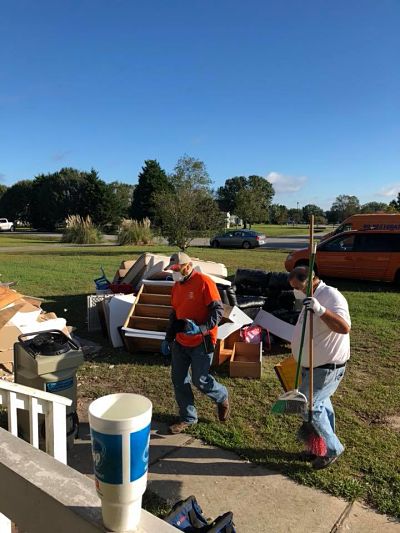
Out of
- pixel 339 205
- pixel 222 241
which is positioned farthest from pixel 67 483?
pixel 339 205

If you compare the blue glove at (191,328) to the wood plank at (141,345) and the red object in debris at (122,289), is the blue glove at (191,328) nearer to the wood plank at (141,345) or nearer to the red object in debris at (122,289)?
the wood plank at (141,345)

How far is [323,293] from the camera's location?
3502 mm

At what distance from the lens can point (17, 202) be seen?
75.6 meters

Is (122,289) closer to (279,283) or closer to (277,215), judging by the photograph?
(279,283)

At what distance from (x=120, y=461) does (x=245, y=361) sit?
5.20m

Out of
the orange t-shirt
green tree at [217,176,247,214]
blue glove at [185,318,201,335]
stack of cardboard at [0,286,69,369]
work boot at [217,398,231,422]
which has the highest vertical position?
green tree at [217,176,247,214]

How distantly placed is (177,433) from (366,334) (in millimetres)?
5028

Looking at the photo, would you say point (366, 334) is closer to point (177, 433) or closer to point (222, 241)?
point (177, 433)

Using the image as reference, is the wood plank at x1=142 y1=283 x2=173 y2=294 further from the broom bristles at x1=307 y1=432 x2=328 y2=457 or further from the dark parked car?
the dark parked car

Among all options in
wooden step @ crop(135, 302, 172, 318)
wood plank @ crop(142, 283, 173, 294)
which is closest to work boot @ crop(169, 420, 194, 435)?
wooden step @ crop(135, 302, 172, 318)

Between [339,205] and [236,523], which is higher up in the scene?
[339,205]

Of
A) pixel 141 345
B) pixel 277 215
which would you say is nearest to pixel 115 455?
pixel 141 345

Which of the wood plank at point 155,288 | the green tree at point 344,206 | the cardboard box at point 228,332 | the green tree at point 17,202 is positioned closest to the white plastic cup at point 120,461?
the cardboard box at point 228,332

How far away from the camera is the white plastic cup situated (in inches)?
46.9
